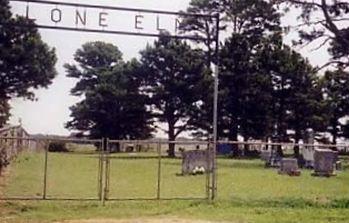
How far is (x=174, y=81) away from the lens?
53594 mm

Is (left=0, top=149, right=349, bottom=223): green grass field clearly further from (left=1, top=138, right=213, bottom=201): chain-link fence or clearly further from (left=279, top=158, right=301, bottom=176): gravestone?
(left=279, top=158, right=301, bottom=176): gravestone

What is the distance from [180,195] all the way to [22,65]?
32627 mm

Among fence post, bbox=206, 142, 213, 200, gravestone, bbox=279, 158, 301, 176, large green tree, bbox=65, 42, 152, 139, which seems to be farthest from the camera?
Result: large green tree, bbox=65, 42, 152, 139

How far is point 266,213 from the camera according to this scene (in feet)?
54.7

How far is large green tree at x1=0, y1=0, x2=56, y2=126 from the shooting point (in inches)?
1901

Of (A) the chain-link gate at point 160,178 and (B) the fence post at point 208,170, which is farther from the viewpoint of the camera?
(A) the chain-link gate at point 160,178

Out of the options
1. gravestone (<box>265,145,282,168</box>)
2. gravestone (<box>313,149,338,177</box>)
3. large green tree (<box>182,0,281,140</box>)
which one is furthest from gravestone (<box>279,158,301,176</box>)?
large green tree (<box>182,0,281,140</box>)

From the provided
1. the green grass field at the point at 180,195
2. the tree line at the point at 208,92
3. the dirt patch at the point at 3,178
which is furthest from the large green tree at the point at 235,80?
the dirt patch at the point at 3,178

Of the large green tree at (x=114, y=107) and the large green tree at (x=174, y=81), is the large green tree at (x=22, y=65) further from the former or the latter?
the large green tree at (x=174, y=81)

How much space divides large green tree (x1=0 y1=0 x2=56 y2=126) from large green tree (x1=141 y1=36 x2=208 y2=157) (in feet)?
26.9

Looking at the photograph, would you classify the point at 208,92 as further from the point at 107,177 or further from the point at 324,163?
the point at 107,177

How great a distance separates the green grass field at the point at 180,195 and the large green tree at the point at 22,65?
17858 mm

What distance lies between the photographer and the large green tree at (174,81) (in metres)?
53.1

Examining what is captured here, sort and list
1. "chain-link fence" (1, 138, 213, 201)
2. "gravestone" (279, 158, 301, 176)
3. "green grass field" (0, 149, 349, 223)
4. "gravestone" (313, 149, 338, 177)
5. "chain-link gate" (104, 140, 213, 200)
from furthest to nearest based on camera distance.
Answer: "gravestone" (279, 158, 301, 176) < "gravestone" (313, 149, 338, 177) < "chain-link gate" (104, 140, 213, 200) < "chain-link fence" (1, 138, 213, 201) < "green grass field" (0, 149, 349, 223)
